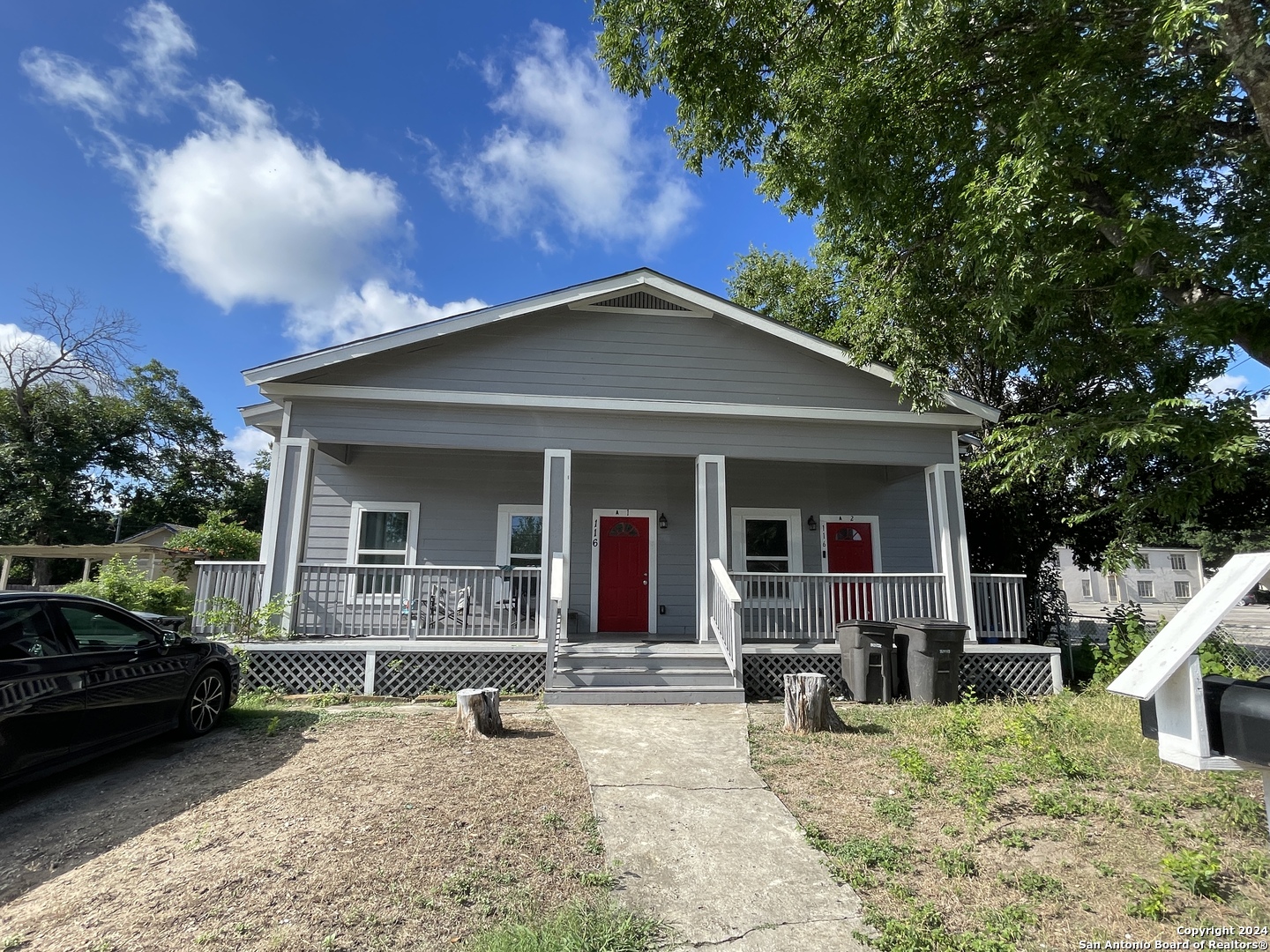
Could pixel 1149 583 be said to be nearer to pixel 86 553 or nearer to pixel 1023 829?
pixel 1023 829

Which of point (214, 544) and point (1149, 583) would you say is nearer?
point (214, 544)

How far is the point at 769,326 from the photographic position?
9289 millimetres

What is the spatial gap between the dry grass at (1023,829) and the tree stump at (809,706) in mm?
199

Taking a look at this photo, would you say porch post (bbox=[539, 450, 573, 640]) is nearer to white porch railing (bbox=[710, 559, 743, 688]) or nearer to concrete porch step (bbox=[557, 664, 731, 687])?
concrete porch step (bbox=[557, 664, 731, 687])

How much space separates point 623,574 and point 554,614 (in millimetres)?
3191

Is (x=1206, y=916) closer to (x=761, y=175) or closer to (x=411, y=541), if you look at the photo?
(x=411, y=541)

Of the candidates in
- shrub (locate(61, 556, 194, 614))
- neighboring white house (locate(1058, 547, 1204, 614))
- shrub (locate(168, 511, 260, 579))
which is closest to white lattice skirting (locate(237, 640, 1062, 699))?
shrub (locate(61, 556, 194, 614))

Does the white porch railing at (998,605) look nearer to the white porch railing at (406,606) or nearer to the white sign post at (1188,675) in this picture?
the white porch railing at (406,606)

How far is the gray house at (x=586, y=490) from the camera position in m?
8.22

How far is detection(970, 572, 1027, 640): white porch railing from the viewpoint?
30.4ft

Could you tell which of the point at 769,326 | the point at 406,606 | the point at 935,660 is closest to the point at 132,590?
the point at 406,606

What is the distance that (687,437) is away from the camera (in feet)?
30.0

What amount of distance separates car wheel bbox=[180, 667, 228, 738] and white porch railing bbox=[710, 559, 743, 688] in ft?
18.3

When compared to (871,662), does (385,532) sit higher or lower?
higher
